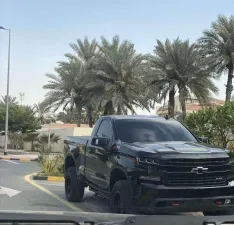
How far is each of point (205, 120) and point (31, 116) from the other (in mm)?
35927

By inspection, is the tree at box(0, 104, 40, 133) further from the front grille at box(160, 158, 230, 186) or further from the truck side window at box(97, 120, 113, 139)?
the front grille at box(160, 158, 230, 186)

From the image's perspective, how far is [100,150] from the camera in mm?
7734

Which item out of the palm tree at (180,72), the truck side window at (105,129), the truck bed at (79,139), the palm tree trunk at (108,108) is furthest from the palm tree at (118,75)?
the truck side window at (105,129)

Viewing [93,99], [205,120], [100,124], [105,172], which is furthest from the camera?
[93,99]

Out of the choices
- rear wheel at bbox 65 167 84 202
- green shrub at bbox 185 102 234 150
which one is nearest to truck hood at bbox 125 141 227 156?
rear wheel at bbox 65 167 84 202

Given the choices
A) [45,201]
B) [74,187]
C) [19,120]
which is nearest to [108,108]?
[19,120]

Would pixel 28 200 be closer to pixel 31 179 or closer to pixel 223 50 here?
pixel 31 179

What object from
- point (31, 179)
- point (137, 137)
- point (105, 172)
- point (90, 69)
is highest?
point (90, 69)

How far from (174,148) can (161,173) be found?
543 millimetres

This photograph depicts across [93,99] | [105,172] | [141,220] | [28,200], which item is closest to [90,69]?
[93,99]

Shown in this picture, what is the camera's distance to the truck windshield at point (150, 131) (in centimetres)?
753

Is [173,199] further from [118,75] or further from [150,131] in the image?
[118,75]

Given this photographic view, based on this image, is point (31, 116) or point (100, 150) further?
point (31, 116)

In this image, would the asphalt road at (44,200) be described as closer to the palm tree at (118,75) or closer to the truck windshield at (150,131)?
the truck windshield at (150,131)
